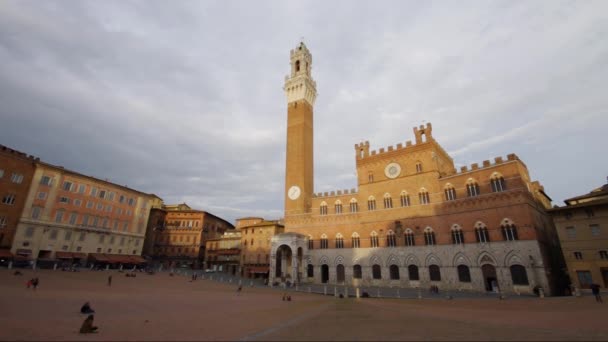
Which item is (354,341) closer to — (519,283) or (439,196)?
(519,283)

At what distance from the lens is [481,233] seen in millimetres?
30641

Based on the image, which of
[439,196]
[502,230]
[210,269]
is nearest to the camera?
[502,230]

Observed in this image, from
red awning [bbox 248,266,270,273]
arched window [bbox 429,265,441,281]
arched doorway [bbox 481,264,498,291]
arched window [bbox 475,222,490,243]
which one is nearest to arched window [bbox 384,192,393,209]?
arched window [bbox 429,265,441,281]

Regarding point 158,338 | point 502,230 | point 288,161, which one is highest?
point 288,161

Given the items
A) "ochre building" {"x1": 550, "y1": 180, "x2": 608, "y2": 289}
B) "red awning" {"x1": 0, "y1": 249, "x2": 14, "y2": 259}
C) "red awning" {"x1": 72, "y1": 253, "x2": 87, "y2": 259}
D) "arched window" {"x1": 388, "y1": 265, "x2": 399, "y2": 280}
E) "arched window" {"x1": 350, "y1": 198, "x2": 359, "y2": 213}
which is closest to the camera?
"ochre building" {"x1": 550, "y1": 180, "x2": 608, "y2": 289}

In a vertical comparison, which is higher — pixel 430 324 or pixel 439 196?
pixel 439 196

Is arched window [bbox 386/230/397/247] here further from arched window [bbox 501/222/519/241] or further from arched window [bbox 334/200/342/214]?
arched window [bbox 501/222/519/241]

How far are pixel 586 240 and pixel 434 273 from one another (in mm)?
15111

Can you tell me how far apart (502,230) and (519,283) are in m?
5.25

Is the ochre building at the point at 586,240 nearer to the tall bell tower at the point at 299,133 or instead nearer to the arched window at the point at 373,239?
the arched window at the point at 373,239

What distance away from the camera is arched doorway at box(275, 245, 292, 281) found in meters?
42.7

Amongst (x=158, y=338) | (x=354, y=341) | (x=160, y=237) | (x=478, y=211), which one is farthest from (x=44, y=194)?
(x=478, y=211)

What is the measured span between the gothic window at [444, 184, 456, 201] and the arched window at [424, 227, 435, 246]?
4.43m

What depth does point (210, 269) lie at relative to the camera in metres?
57.4
